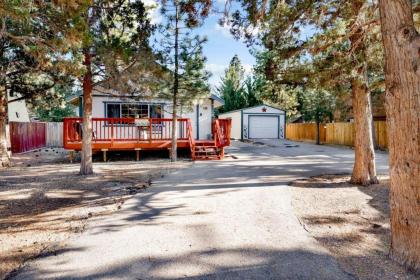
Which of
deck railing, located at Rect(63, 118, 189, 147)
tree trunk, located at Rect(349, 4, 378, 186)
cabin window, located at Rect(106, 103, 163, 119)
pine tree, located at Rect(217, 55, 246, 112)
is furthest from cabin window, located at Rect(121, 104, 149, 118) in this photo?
pine tree, located at Rect(217, 55, 246, 112)

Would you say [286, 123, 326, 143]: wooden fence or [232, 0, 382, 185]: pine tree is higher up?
[232, 0, 382, 185]: pine tree

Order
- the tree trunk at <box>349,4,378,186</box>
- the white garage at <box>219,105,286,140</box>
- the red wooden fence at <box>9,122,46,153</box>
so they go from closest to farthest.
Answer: the tree trunk at <box>349,4,378,186</box> → the red wooden fence at <box>9,122,46,153</box> → the white garage at <box>219,105,286,140</box>

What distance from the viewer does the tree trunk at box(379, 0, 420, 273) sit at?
3.49 meters

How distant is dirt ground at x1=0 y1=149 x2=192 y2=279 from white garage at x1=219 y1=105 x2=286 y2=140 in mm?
17542

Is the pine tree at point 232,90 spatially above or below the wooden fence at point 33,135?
above

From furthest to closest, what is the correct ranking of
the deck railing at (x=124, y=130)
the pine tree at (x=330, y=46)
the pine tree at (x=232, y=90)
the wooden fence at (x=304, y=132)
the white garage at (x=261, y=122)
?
the pine tree at (x=232, y=90) → the white garage at (x=261, y=122) → the wooden fence at (x=304, y=132) → the deck railing at (x=124, y=130) → the pine tree at (x=330, y=46)

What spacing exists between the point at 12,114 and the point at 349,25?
852 inches

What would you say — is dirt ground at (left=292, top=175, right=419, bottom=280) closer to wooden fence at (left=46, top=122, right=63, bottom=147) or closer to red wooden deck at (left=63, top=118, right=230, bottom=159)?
red wooden deck at (left=63, top=118, right=230, bottom=159)

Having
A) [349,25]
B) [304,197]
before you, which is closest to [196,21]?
[349,25]

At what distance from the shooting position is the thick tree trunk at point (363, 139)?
8141mm

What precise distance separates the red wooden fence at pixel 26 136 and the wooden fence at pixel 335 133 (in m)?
20.2

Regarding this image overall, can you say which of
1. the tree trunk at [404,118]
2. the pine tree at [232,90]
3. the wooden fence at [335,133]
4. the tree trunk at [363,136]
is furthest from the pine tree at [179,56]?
the pine tree at [232,90]

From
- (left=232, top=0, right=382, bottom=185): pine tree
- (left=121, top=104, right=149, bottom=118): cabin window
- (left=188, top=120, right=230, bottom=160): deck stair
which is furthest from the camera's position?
(left=121, top=104, right=149, bottom=118): cabin window

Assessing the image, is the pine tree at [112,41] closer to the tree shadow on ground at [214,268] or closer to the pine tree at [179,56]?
the pine tree at [179,56]
